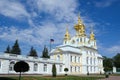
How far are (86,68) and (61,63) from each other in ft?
45.6

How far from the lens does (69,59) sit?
66.2 m

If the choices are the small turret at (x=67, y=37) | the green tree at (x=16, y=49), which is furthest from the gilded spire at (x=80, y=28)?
the green tree at (x=16, y=49)

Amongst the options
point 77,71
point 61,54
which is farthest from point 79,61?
point 61,54

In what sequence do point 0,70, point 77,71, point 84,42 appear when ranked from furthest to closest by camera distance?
point 84,42 < point 77,71 < point 0,70

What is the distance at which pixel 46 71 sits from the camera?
192ft

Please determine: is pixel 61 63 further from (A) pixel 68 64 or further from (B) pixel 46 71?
(B) pixel 46 71

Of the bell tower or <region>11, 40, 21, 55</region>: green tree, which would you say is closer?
<region>11, 40, 21, 55</region>: green tree

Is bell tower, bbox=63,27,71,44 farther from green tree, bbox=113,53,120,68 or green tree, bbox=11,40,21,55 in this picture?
green tree, bbox=113,53,120,68

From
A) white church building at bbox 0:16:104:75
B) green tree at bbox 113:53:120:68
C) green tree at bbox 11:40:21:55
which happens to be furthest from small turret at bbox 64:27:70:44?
green tree at bbox 113:53:120:68

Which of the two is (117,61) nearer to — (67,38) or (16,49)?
(67,38)

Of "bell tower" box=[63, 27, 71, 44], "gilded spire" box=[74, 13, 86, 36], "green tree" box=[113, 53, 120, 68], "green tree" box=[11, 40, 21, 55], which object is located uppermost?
Result: "gilded spire" box=[74, 13, 86, 36]

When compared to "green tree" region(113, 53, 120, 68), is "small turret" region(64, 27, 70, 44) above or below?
above

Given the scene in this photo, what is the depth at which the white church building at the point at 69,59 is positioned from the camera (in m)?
48.3

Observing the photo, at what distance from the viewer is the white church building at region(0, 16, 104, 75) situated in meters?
48.3
